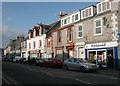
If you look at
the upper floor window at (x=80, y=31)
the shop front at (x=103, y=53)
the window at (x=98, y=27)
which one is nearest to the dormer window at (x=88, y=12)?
the upper floor window at (x=80, y=31)

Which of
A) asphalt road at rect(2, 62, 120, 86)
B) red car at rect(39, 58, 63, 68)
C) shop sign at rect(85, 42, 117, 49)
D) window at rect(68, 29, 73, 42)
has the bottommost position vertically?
asphalt road at rect(2, 62, 120, 86)

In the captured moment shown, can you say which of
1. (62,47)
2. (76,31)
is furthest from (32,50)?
(76,31)

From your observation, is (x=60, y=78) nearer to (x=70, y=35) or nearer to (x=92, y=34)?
(x=92, y=34)

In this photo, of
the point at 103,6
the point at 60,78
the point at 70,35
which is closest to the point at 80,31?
the point at 70,35

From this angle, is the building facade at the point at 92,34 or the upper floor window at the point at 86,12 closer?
the building facade at the point at 92,34

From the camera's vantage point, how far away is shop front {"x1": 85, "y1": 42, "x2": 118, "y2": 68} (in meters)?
28.0

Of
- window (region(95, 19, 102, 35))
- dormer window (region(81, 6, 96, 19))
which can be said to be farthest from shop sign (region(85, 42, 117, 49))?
dormer window (region(81, 6, 96, 19))

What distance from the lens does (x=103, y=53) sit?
30.2 m

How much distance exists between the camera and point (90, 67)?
24.2 m

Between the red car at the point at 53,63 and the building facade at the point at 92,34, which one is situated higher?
the building facade at the point at 92,34

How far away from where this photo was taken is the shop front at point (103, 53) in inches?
1101

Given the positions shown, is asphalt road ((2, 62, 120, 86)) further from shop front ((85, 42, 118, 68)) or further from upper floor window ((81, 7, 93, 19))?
upper floor window ((81, 7, 93, 19))

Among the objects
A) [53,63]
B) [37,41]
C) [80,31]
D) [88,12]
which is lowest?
[53,63]

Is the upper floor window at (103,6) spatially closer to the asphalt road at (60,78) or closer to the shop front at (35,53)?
the asphalt road at (60,78)
